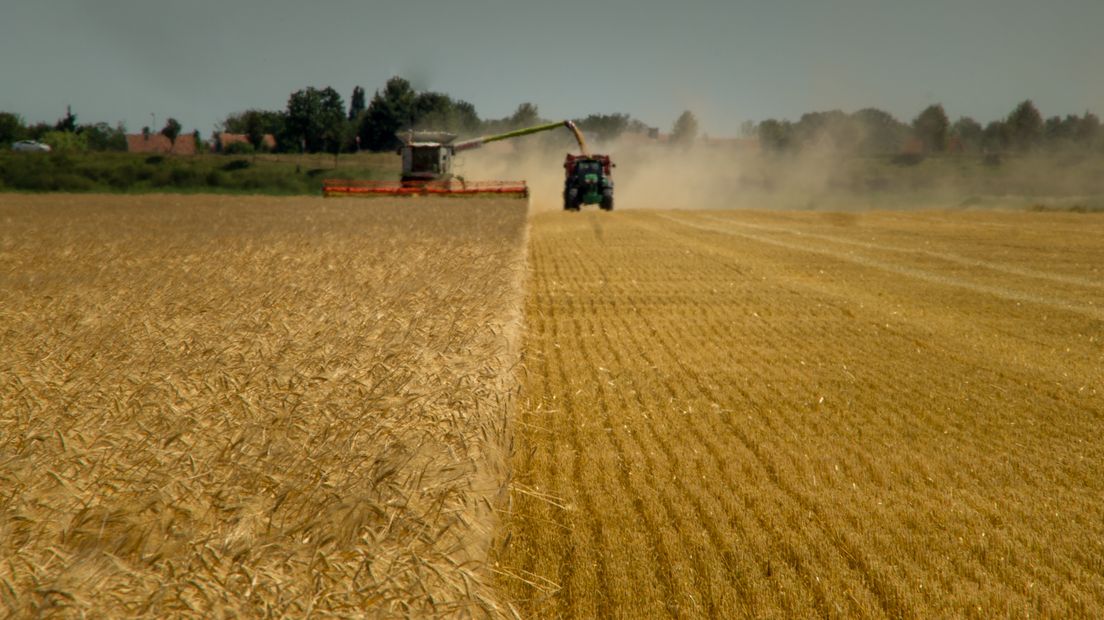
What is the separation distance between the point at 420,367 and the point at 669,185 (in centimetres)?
6494

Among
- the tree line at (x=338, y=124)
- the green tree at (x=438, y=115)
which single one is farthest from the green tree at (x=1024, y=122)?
the green tree at (x=438, y=115)

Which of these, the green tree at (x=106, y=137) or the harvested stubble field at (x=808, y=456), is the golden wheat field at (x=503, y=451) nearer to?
the harvested stubble field at (x=808, y=456)

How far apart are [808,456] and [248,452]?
13.9ft

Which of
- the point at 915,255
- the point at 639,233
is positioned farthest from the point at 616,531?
the point at 639,233

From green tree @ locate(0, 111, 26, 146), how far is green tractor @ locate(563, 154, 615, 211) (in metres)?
99.4

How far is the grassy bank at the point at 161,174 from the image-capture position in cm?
5891

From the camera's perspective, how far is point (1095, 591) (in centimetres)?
423

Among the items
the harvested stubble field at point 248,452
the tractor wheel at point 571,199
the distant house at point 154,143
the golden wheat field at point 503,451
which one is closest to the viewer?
the harvested stubble field at point 248,452

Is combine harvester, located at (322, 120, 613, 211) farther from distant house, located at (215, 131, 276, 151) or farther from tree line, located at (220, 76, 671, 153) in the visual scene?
distant house, located at (215, 131, 276, 151)

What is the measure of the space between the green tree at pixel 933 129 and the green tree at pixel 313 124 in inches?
2681

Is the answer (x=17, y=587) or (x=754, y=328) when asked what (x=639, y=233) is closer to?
(x=754, y=328)

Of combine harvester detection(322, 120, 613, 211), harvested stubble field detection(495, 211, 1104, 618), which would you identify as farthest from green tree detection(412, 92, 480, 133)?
harvested stubble field detection(495, 211, 1104, 618)

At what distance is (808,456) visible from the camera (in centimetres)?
622

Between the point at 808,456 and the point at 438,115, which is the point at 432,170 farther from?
the point at 438,115
